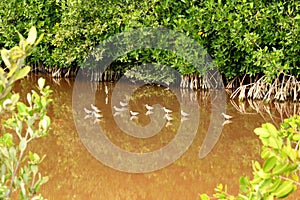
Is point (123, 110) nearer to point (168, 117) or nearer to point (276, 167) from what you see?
point (168, 117)

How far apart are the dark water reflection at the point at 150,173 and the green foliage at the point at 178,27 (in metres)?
1.20

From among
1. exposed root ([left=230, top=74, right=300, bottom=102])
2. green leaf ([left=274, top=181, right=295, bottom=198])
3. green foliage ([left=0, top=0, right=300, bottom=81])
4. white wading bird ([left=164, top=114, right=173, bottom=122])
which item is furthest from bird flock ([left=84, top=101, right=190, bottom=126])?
green leaf ([left=274, top=181, right=295, bottom=198])

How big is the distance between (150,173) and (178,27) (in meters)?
4.79

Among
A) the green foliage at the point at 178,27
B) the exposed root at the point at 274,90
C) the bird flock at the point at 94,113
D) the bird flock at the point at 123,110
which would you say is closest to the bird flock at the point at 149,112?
the bird flock at the point at 123,110

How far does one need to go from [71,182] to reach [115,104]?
3.66 metres

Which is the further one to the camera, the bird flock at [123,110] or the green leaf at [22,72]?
the bird flock at [123,110]

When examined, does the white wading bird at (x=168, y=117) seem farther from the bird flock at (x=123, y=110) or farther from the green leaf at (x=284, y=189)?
the green leaf at (x=284, y=189)

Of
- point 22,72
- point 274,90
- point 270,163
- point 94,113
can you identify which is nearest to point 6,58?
point 22,72

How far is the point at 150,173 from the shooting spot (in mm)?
5547

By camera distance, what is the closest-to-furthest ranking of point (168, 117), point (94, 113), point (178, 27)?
point (168, 117) < point (94, 113) < point (178, 27)

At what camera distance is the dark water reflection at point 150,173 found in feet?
16.6

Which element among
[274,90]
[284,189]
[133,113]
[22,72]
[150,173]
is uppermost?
[274,90]

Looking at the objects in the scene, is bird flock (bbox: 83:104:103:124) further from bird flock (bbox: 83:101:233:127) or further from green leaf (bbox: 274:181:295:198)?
green leaf (bbox: 274:181:295:198)

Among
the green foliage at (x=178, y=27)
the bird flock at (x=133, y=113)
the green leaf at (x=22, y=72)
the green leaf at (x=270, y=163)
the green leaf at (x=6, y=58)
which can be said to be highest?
the green foliage at (x=178, y=27)
